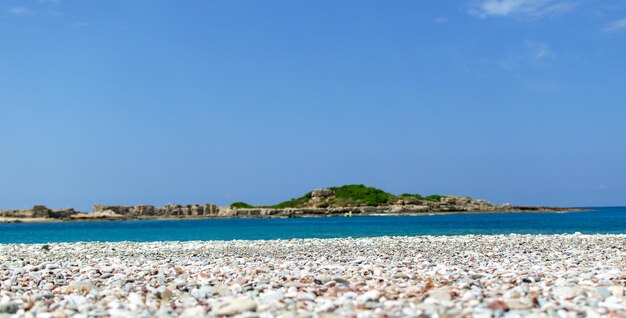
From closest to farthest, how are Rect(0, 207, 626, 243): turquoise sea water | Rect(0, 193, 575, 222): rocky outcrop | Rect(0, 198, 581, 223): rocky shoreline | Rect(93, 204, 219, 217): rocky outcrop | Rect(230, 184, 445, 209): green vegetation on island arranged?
Rect(0, 207, 626, 243): turquoise sea water, Rect(0, 198, 581, 223): rocky shoreline, Rect(0, 193, 575, 222): rocky outcrop, Rect(93, 204, 219, 217): rocky outcrop, Rect(230, 184, 445, 209): green vegetation on island

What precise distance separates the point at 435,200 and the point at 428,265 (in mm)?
139652

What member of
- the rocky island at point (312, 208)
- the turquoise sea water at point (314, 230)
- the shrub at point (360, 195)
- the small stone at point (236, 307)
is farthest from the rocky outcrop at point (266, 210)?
the small stone at point (236, 307)

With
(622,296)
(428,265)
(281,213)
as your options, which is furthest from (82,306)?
(281,213)

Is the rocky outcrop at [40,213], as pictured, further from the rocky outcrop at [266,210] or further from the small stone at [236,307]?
the small stone at [236,307]

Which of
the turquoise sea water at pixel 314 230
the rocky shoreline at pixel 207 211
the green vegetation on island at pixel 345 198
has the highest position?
the green vegetation on island at pixel 345 198

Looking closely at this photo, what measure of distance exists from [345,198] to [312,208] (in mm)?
11296

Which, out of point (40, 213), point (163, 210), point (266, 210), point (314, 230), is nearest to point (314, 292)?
point (314, 230)

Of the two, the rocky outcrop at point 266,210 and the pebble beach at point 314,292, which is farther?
the rocky outcrop at point 266,210

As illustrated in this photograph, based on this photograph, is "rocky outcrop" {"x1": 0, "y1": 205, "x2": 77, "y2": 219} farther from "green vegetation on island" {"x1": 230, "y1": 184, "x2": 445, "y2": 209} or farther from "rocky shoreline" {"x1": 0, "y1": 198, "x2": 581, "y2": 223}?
"green vegetation on island" {"x1": 230, "y1": 184, "x2": 445, "y2": 209}

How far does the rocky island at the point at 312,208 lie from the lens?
434ft

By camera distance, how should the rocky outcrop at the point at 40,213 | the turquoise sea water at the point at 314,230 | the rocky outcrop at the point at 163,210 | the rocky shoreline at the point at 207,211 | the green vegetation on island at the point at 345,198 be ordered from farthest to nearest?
1. the green vegetation on island at the point at 345,198
2. the rocky outcrop at the point at 163,210
3. the rocky shoreline at the point at 207,211
4. the rocky outcrop at the point at 40,213
5. the turquoise sea water at the point at 314,230

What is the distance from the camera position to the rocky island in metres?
132

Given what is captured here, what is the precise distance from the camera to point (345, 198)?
15062 cm

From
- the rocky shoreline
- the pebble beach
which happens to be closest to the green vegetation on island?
the rocky shoreline
